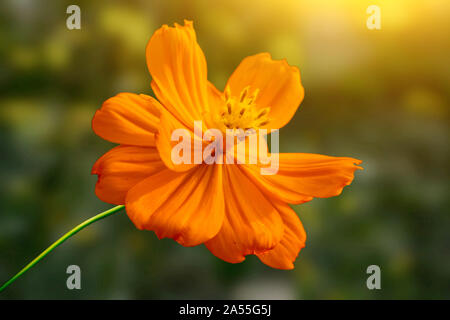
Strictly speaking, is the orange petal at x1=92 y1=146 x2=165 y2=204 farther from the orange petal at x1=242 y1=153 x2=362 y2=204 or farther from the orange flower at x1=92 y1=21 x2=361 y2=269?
the orange petal at x1=242 y1=153 x2=362 y2=204

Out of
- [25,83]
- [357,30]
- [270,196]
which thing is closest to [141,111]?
[270,196]

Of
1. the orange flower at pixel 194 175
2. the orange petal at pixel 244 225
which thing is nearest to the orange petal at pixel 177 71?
the orange flower at pixel 194 175

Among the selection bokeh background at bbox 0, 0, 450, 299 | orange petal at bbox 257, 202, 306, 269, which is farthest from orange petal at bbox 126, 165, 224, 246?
bokeh background at bbox 0, 0, 450, 299

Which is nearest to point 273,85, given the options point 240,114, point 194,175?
point 240,114

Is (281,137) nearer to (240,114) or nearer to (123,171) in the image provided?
(240,114)

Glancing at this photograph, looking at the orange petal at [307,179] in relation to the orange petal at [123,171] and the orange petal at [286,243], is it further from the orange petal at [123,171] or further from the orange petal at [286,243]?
the orange petal at [123,171]
